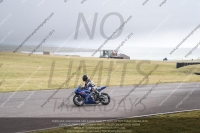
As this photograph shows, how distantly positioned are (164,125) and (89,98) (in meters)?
4.98

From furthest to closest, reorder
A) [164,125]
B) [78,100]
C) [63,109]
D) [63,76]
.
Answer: [63,76], [78,100], [63,109], [164,125]

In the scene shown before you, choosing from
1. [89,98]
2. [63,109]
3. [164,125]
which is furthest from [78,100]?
[164,125]

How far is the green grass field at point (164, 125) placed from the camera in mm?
10125

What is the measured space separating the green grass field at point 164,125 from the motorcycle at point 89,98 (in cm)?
347

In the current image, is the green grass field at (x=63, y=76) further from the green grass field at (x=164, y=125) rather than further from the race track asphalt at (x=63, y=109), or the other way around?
the green grass field at (x=164, y=125)

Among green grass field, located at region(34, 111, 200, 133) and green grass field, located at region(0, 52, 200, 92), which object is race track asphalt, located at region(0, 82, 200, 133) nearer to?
green grass field, located at region(34, 111, 200, 133)

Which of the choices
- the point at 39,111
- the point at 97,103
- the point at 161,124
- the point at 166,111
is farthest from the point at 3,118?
the point at 166,111

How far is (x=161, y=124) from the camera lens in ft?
36.2

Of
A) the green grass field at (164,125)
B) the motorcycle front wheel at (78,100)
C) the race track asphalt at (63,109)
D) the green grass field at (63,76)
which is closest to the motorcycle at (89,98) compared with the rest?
the motorcycle front wheel at (78,100)

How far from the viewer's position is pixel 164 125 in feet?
35.6

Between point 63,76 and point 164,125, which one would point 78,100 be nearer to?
point 164,125

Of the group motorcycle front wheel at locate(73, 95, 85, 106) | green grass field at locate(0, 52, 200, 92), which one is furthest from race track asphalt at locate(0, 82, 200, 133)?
green grass field at locate(0, 52, 200, 92)

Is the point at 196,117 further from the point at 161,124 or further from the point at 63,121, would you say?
the point at 63,121

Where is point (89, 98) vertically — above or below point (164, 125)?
above
